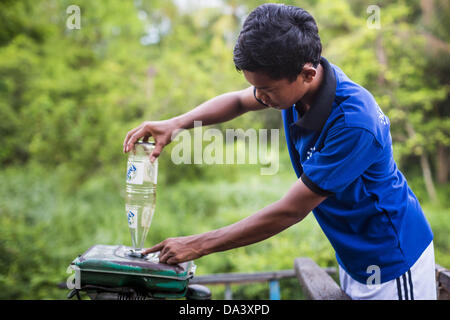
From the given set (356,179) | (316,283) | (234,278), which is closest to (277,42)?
(356,179)

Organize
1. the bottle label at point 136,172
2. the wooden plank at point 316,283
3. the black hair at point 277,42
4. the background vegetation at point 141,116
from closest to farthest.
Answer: the black hair at point 277,42, the bottle label at point 136,172, the wooden plank at point 316,283, the background vegetation at point 141,116

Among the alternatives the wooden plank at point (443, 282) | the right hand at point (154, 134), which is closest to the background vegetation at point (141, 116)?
the wooden plank at point (443, 282)

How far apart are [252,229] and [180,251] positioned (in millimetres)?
324

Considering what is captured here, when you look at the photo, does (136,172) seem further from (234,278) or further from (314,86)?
(234,278)

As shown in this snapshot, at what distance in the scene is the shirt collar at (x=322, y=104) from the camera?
145 centimetres

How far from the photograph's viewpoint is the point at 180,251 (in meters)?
1.54

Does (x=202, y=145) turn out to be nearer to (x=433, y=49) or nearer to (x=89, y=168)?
(x=89, y=168)

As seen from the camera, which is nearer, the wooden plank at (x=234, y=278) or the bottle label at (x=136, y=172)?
the bottle label at (x=136, y=172)

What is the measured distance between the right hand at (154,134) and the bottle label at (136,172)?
95 millimetres

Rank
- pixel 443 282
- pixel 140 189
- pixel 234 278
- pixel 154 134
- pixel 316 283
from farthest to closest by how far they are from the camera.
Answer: pixel 234 278
pixel 316 283
pixel 443 282
pixel 140 189
pixel 154 134

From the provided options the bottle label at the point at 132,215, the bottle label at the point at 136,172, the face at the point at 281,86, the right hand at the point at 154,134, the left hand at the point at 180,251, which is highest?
the face at the point at 281,86

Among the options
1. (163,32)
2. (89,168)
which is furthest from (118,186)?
(163,32)

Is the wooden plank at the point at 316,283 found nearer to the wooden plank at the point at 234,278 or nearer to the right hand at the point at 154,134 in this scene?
the wooden plank at the point at 234,278

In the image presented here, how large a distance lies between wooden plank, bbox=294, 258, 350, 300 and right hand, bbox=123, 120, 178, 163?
48.8 inches
